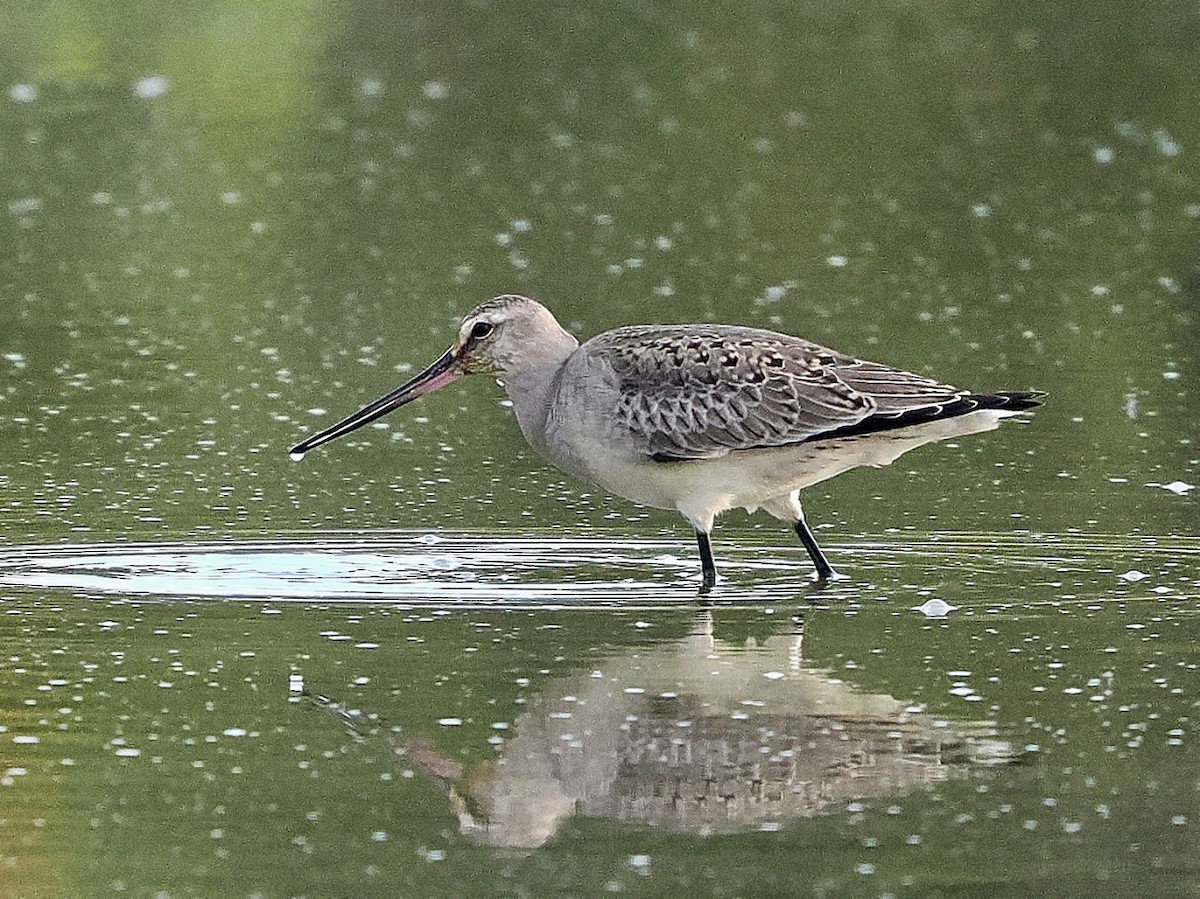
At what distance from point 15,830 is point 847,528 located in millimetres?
4492

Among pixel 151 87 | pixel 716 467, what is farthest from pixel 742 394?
pixel 151 87

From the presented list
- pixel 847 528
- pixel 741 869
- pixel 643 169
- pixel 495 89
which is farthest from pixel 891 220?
pixel 741 869

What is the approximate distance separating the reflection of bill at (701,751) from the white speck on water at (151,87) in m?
13.1

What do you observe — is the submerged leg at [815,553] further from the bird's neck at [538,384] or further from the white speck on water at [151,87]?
the white speck on water at [151,87]

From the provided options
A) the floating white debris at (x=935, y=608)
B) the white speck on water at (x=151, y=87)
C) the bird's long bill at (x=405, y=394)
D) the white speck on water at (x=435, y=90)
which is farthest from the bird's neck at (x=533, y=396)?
the white speck on water at (x=435, y=90)

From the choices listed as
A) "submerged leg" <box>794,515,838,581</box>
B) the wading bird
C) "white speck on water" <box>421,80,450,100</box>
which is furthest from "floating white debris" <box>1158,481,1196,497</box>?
"white speck on water" <box>421,80,450,100</box>

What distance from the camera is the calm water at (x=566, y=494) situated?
6.86m

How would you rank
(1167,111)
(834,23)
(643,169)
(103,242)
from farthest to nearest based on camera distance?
1. (834,23)
2. (1167,111)
3. (643,169)
4. (103,242)

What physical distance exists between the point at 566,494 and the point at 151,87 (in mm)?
10611

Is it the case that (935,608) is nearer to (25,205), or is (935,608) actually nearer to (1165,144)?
(25,205)

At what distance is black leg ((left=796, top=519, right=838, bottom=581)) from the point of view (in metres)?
9.66

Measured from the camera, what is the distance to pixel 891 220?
16.9 m

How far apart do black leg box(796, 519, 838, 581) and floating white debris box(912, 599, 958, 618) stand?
0.57m

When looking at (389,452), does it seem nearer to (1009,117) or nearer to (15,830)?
(15,830)
